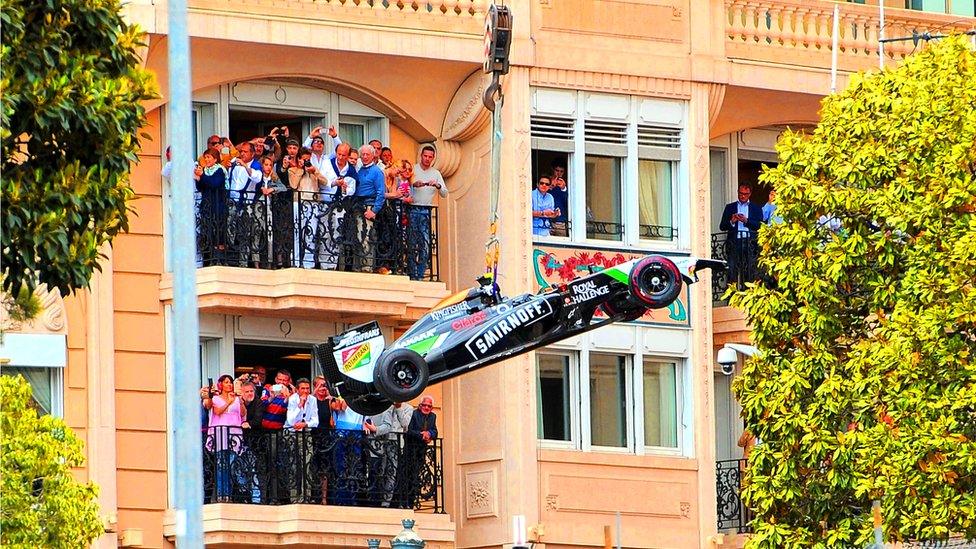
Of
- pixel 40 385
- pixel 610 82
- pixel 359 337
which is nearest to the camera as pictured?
pixel 359 337

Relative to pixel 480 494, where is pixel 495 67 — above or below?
Result: above

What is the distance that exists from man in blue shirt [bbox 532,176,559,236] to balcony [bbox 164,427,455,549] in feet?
12.1

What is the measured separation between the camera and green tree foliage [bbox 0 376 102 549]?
A: 3575cm

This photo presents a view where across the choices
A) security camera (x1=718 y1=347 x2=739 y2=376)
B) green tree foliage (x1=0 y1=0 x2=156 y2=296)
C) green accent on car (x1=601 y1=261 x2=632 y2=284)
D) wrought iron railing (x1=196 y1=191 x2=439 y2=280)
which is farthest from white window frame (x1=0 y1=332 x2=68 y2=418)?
green tree foliage (x1=0 y1=0 x2=156 y2=296)

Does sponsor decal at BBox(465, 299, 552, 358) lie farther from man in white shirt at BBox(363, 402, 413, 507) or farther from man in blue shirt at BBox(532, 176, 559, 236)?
man in blue shirt at BBox(532, 176, 559, 236)

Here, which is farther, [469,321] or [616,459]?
[616,459]

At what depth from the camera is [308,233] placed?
143 ft

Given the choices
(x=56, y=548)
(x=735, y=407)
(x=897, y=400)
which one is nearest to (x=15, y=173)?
(x=56, y=548)

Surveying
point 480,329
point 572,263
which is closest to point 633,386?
point 572,263

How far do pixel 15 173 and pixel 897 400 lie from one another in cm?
1353

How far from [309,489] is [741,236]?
8.63 m

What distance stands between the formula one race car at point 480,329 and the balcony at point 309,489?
3.06 m

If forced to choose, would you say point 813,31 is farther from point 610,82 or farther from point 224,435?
point 224,435

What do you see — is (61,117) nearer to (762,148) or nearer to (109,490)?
(109,490)
